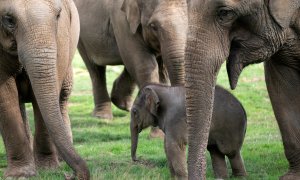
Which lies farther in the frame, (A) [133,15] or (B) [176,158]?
(A) [133,15]

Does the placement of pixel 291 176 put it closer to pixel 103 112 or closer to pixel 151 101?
pixel 151 101

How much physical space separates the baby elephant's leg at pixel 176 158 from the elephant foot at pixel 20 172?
1374 mm

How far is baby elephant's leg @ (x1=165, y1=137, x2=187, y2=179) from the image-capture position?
9.99 metres

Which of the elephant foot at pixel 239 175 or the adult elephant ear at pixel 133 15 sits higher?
the adult elephant ear at pixel 133 15

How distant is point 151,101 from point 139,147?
2.34 metres

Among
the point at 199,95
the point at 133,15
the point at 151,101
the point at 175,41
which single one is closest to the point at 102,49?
the point at 133,15

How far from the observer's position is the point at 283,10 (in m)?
8.18

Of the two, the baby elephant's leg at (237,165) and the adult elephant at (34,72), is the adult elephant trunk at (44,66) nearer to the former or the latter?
the adult elephant at (34,72)

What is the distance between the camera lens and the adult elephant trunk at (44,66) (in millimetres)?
8906

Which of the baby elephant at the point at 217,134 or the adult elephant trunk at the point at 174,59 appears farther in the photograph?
the adult elephant trunk at the point at 174,59

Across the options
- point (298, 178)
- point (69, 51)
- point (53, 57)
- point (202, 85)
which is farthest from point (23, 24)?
point (298, 178)

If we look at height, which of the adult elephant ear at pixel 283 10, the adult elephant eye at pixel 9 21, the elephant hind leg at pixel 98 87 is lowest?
the elephant hind leg at pixel 98 87

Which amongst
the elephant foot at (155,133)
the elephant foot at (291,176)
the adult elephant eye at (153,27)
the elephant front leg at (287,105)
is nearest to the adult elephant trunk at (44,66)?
the elephant front leg at (287,105)

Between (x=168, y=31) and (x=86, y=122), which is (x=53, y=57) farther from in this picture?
(x=86, y=122)
